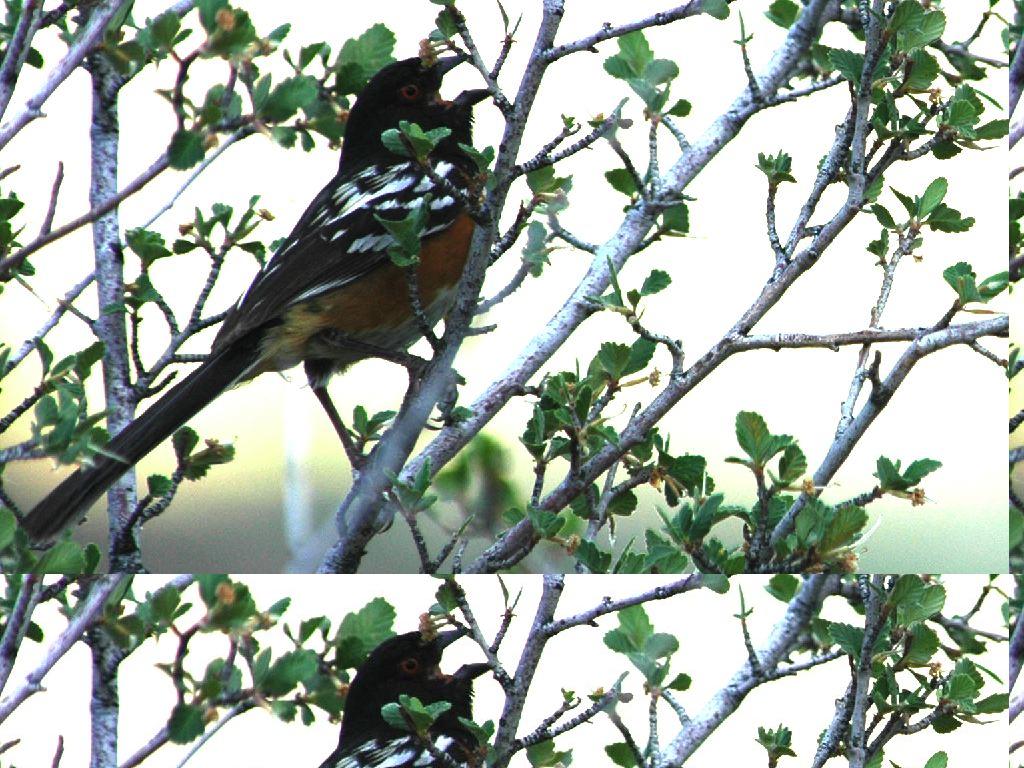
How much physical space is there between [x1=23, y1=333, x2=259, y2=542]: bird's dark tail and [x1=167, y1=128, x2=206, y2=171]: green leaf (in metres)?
0.42

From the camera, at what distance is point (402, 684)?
5.38ft

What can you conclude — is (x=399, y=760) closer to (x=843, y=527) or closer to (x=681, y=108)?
(x=843, y=527)

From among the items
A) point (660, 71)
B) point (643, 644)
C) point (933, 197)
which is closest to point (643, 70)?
point (660, 71)

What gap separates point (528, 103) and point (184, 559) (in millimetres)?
672

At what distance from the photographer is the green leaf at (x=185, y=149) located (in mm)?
1188

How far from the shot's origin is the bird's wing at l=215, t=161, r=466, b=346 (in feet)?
6.40

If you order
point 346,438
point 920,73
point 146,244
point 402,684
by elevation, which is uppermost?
point 920,73

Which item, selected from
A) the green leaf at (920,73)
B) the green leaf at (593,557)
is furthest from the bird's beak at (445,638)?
the green leaf at (920,73)

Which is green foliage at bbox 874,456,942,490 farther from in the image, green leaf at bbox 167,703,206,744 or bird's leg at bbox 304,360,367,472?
green leaf at bbox 167,703,206,744

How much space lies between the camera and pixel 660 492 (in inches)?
68.1

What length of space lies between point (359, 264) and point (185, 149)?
91 cm

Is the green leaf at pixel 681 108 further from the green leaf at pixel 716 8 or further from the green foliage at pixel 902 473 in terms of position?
the green foliage at pixel 902 473

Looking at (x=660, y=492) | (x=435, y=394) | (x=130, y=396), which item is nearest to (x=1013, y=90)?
(x=660, y=492)

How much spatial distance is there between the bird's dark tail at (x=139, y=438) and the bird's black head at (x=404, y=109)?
344mm
